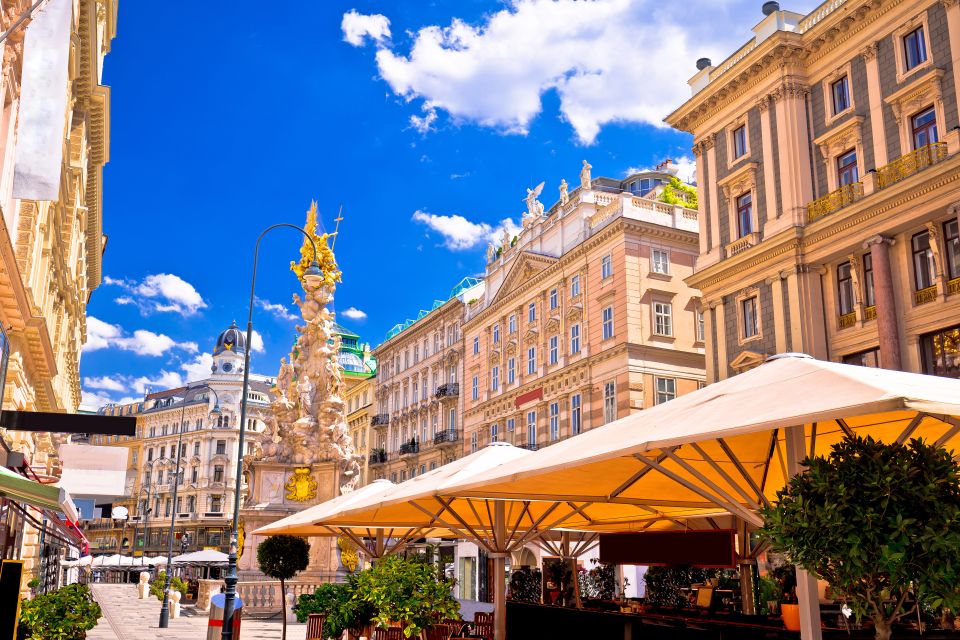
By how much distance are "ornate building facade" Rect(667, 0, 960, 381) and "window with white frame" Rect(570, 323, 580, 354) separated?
1050 centimetres

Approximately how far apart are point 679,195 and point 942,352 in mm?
22852

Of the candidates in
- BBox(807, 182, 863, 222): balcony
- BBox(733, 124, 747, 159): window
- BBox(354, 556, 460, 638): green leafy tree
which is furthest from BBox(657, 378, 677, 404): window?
BBox(354, 556, 460, 638): green leafy tree

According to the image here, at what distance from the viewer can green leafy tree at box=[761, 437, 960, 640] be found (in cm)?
570

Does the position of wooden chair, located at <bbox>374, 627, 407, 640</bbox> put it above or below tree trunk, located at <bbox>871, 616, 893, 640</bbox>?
below

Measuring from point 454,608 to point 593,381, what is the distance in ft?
95.5

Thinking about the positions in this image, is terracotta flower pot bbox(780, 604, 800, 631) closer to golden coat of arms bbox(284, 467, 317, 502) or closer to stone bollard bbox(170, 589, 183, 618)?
golden coat of arms bbox(284, 467, 317, 502)

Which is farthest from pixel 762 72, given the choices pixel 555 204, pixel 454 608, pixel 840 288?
pixel 454 608

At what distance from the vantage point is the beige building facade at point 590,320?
40.2 meters

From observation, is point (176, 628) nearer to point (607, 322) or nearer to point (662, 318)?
point (607, 322)

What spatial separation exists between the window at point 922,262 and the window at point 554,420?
70.3ft

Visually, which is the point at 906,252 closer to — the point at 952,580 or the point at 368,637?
the point at 368,637

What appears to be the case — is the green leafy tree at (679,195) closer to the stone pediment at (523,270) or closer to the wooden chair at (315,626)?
the stone pediment at (523,270)

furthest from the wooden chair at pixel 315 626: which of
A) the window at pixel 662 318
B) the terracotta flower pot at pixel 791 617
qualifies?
the window at pixel 662 318

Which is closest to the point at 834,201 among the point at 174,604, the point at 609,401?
the point at 609,401
